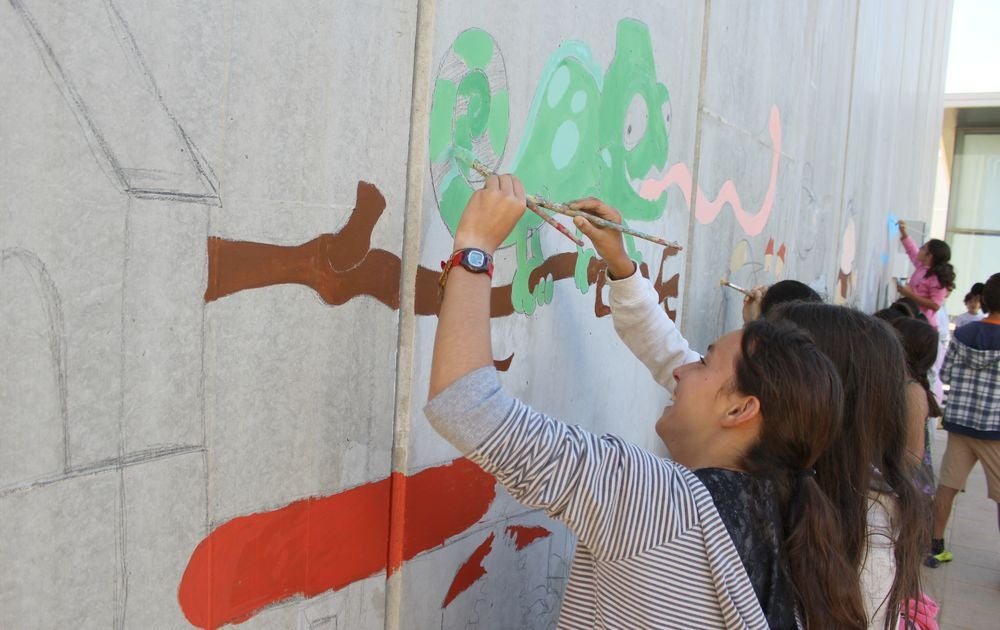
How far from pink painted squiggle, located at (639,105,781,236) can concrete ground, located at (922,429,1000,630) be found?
2.15 metres

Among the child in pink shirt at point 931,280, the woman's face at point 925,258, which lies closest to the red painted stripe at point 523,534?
A: the child in pink shirt at point 931,280

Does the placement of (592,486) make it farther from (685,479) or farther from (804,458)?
(804,458)

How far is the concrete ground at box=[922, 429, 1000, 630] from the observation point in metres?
4.86

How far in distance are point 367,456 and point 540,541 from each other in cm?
92

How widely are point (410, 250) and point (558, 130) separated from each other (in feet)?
2.46

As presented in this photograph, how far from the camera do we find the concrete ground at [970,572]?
16.0 ft

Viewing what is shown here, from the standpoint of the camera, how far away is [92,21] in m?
1.25

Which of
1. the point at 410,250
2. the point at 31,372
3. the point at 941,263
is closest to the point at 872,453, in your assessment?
the point at 410,250

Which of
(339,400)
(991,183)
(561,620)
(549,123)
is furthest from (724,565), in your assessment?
(991,183)

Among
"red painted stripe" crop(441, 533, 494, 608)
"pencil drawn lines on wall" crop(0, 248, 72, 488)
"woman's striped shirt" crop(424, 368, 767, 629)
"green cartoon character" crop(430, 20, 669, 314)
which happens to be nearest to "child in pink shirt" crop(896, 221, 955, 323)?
"green cartoon character" crop(430, 20, 669, 314)

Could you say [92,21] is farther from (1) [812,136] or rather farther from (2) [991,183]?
(2) [991,183]

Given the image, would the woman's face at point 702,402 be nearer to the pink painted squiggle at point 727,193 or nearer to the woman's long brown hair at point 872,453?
the woman's long brown hair at point 872,453

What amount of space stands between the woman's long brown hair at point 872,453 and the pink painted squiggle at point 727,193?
4.01ft

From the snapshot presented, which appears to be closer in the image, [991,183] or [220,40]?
[220,40]
